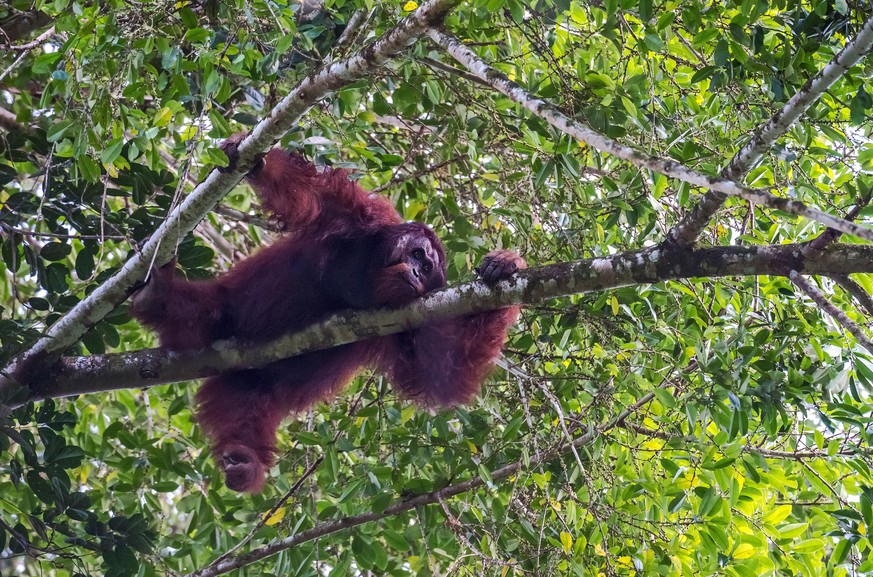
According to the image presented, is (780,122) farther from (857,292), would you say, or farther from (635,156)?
(857,292)

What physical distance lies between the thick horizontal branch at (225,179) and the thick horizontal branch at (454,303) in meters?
0.22

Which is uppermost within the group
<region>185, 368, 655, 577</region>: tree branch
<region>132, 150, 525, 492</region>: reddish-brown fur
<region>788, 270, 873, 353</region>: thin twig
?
<region>132, 150, 525, 492</region>: reddish-brown fur

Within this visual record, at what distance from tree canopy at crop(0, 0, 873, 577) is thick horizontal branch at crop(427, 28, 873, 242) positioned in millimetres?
21

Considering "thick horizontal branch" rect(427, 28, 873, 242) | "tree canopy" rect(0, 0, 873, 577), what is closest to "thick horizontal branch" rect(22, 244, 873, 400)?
"tree canopy" rect(0, 0, 873, 577)

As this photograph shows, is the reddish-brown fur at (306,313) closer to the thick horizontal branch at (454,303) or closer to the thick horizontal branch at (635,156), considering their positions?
the thick horizontal branch at (454,303)

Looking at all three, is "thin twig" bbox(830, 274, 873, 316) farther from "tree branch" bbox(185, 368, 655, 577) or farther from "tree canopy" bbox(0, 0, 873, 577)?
"tree branch" bbox(185, 368, 655, 577)

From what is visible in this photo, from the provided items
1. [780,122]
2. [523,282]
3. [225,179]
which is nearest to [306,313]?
[225,179]

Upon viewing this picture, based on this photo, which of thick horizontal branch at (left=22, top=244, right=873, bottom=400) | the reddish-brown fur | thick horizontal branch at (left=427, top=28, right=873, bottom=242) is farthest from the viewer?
the reddish-brown fur

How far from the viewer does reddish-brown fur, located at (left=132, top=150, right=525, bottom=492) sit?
473 centimetres

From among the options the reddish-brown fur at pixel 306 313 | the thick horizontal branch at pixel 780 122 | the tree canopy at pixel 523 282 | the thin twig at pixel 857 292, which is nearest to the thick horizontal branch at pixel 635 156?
the tree canopy at pixel 523 282

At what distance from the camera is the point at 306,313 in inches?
196

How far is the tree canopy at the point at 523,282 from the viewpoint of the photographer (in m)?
4.05

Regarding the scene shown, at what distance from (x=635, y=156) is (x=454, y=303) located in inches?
53.6

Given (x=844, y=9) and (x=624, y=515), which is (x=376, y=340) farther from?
(x=844, y=9)
